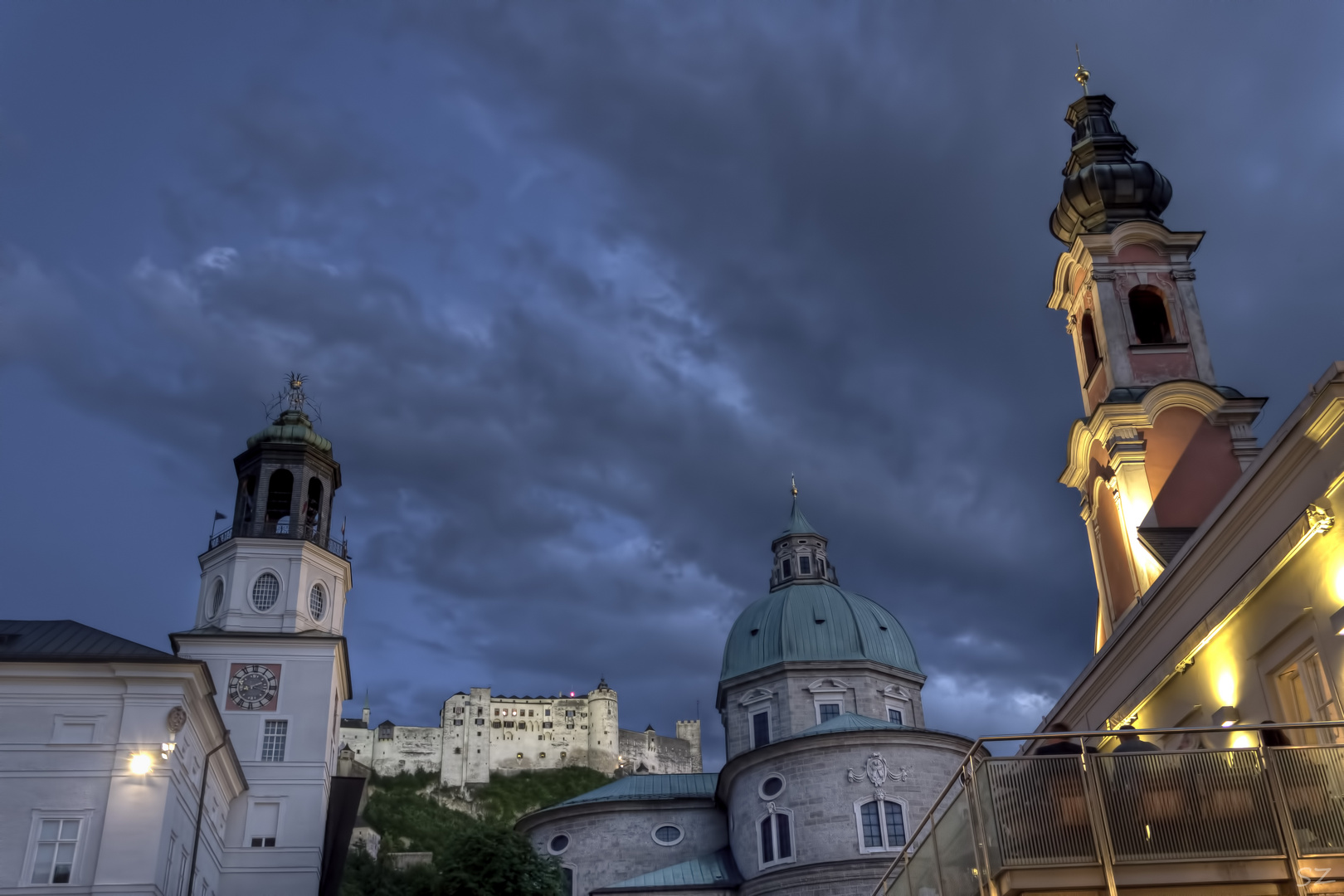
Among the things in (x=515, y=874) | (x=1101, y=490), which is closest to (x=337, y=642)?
(x=515, y=874)

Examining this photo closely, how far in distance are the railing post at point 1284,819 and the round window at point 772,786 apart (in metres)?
34.2

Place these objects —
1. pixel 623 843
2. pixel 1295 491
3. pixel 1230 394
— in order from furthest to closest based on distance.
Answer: pixel 623 843 → pixel 1230 394 → pixel 1295 491

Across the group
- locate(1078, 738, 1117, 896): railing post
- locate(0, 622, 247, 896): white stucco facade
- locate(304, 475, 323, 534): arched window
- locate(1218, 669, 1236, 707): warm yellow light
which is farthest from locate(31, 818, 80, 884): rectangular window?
locate(1078, 738, 1117, 896): railing post

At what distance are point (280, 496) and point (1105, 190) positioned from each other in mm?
30876

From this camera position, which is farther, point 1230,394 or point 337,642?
point 337,642

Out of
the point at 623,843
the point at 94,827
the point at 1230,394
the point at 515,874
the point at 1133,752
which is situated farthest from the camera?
the point at 623,843

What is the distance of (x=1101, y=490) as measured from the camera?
26.9 metres

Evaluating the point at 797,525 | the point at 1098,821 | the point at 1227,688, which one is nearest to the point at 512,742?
the point at 797,525

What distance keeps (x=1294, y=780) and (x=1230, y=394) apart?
17.8 m

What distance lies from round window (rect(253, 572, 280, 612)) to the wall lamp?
36773mm

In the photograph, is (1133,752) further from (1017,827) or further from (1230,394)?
(1230,394)

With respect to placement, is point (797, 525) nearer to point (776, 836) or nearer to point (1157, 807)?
point (776, 836)

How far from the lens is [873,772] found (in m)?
42.3

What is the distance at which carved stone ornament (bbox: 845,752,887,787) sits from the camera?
42219 mm
